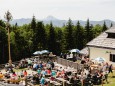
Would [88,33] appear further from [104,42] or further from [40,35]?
[104,42]

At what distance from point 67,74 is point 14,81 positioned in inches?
225

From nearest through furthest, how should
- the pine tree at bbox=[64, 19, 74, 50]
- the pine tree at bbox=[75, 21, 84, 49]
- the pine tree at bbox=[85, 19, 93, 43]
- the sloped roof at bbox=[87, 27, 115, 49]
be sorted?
the sloped roof at bbox=[87, 27, 115, 49], the pine tree at bbox=[64, 19, 74, 50], the pine tree at bbox=[75, 21, 84, 49], the pine tree at bbox=[85, 19, 93, 43]

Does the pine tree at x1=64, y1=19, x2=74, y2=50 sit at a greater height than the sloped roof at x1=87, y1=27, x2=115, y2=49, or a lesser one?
lesser

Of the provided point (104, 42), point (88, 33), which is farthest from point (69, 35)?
point (104, 42)

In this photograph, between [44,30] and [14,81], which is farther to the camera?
[44,30]

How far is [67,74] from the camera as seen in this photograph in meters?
32.1

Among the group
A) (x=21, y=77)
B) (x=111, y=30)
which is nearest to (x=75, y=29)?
(x=111, y=30)

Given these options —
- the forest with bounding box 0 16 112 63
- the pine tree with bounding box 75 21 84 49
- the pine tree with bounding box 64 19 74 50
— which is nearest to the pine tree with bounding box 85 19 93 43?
the forest with bounding box 0 16 112 63

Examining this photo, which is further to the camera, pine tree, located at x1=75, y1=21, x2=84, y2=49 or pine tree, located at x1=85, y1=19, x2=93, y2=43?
pine tree, located at x1=85, y1=19, x2=93, y2=43

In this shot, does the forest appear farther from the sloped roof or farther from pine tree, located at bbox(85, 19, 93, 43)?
the sloped roof

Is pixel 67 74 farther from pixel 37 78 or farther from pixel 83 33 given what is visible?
pixel 83 33

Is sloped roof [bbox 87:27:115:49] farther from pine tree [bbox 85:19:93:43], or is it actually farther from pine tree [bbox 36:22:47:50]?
pine tree [bbox 85:19:93:43]

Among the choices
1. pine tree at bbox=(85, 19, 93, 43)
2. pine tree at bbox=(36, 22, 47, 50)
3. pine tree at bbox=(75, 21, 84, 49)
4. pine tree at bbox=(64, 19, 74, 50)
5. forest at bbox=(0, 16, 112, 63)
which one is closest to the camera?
forest at bbox=(0, 16, 112, 63)

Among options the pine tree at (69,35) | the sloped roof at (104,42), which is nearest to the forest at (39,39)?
the pine tree at (69,35)
